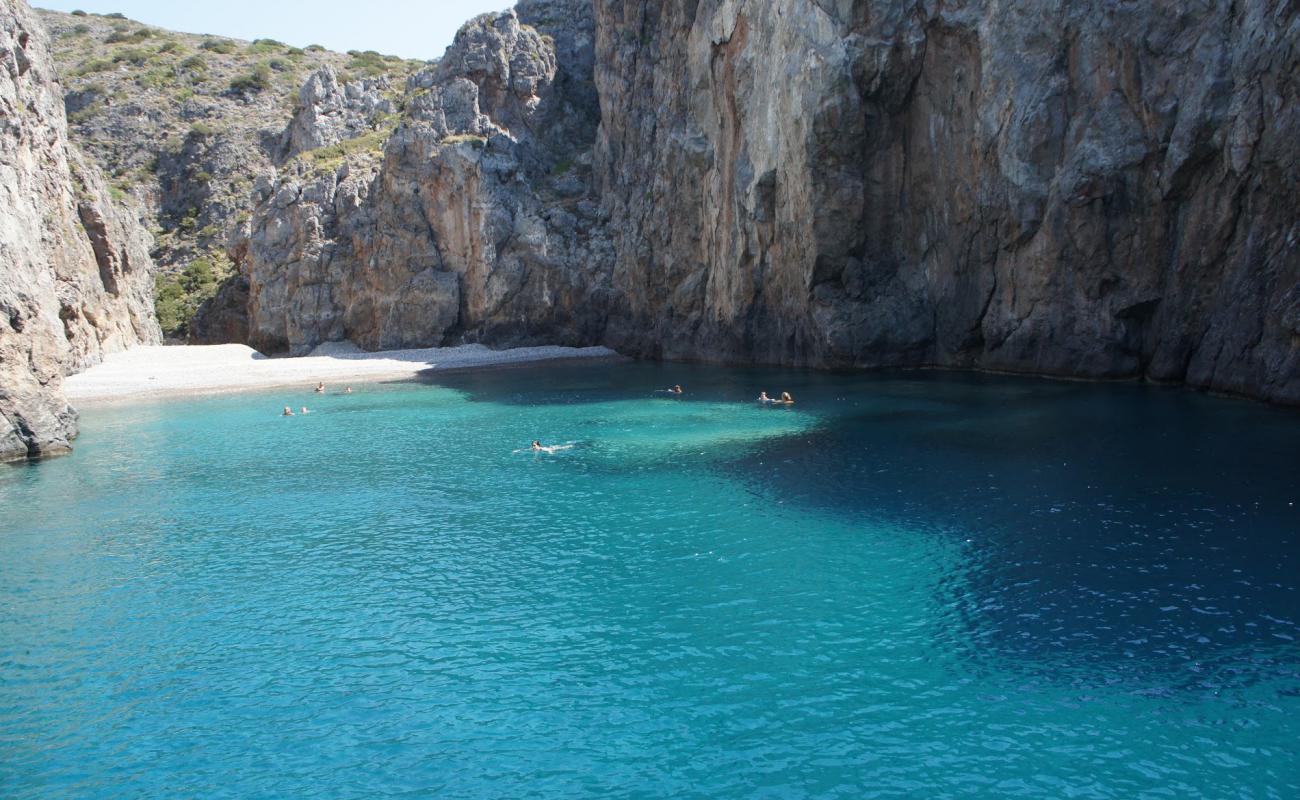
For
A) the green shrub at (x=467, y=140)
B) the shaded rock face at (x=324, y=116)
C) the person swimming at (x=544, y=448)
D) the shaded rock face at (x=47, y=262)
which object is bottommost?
the person swimming at (x=544, y=448)

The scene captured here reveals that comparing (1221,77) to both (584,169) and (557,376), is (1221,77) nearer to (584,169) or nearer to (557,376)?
(557,376)

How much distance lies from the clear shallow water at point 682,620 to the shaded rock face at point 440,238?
39250 millimetres

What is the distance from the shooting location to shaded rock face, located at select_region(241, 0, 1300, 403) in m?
32.8

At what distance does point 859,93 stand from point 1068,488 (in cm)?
2865

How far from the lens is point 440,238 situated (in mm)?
67938

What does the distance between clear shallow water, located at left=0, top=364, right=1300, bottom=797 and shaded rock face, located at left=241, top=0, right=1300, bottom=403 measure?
8948 mm

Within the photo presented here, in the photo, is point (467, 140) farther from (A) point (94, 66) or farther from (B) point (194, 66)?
(A) point (94, 66)

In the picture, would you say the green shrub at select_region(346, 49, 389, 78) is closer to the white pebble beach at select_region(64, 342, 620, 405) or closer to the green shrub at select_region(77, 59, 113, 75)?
the green shrub at select_region(77, 59, 113, 75)

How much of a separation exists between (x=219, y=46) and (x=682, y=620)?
381 feet

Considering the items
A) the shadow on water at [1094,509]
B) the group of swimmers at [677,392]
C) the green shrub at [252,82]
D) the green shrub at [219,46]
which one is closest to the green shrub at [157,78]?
the green shrub at [252,82]

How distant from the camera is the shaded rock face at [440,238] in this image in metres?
66.4

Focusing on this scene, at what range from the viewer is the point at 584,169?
7188 centimetres

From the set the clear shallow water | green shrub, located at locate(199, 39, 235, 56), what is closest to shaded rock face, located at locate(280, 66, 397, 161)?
green shrub, located at locate(199, 39, 235, 56)

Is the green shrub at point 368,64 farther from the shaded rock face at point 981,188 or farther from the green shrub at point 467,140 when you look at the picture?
the shaded rock face at point 981,188
